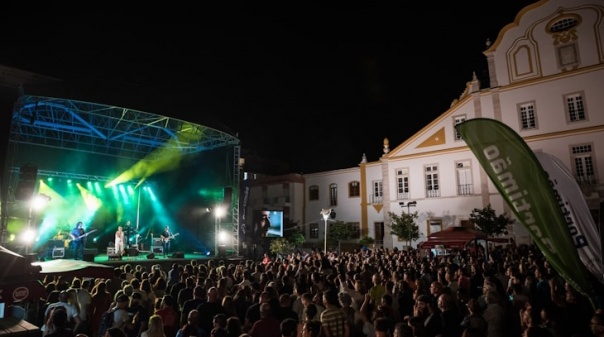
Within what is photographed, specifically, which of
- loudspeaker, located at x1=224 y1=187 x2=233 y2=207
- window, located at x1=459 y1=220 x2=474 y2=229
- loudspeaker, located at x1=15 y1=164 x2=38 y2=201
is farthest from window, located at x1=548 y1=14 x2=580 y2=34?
loudspeaker, located at x1=15 y1=164 x2=38 y2=201

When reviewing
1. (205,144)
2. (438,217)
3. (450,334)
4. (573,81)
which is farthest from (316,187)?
(450,334)

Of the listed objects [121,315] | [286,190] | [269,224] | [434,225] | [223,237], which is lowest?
[121,315]

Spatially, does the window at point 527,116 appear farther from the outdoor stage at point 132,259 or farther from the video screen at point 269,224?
the outdoor stage at point 132,259

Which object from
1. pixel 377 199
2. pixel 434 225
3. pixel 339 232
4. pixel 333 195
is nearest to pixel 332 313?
pixel 434 225

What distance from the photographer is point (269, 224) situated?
92.8ft

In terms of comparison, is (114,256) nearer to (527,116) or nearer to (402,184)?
(402,184)

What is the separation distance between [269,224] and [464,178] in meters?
13.9

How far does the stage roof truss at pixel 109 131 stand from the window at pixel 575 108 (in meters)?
18.7

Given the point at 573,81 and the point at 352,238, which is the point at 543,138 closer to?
the point at 573,81

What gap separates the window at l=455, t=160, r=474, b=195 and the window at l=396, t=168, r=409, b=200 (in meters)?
3.56

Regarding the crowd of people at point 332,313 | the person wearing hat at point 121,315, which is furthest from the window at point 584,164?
the person wearing hat at point 121,315

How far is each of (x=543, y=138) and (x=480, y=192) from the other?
464cm

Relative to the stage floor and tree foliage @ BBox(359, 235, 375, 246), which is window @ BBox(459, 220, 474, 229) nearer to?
tree foliage @ BBox(359, 235, 375, 246)

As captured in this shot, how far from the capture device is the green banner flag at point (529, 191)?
3.84 m
